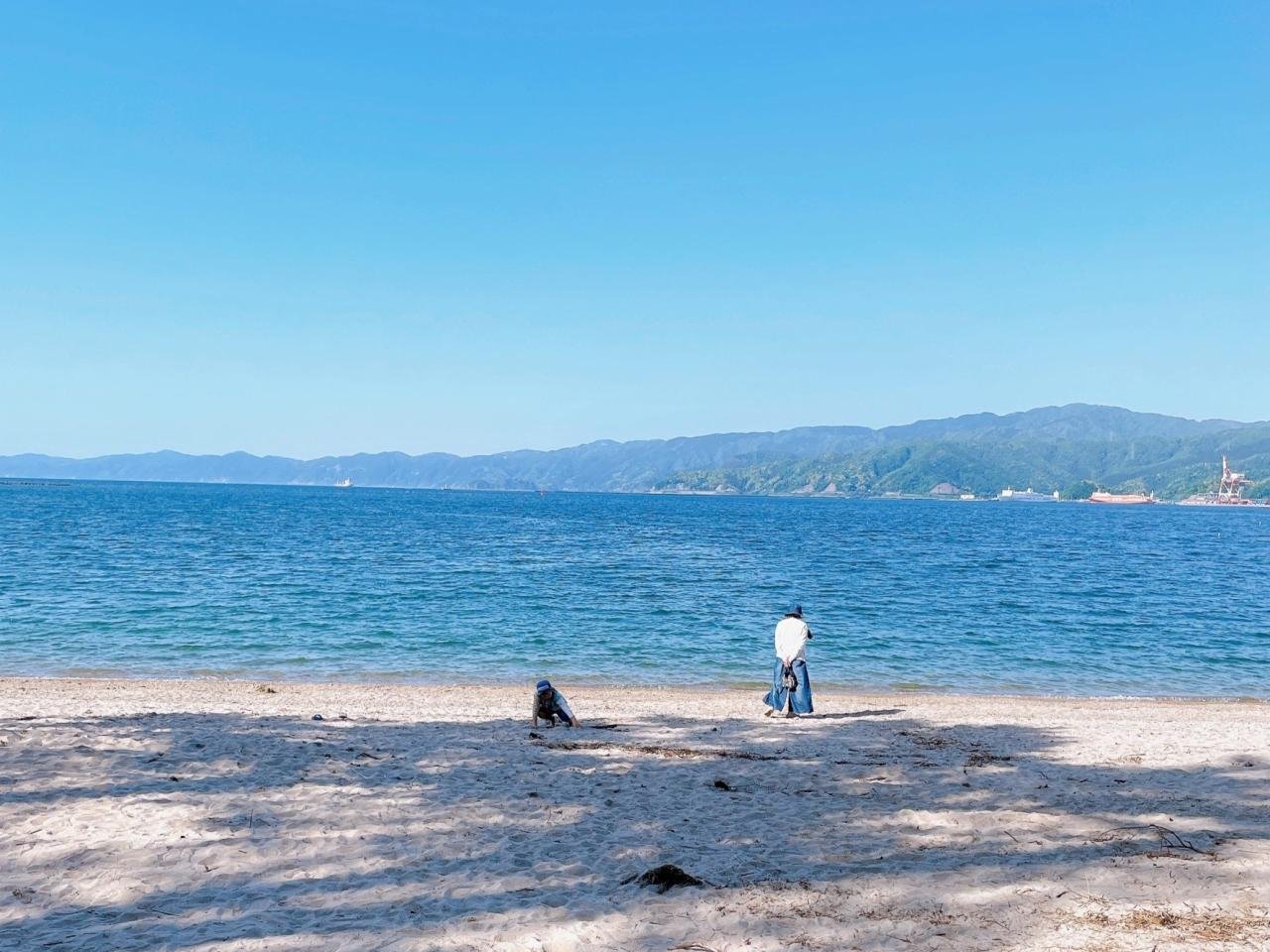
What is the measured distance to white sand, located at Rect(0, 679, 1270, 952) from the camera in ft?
21.5

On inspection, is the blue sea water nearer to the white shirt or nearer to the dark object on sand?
the white shirt

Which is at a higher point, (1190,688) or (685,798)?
(685,798)

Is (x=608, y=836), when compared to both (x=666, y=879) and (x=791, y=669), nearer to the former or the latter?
(x=666, y=879)

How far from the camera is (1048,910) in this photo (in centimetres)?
680

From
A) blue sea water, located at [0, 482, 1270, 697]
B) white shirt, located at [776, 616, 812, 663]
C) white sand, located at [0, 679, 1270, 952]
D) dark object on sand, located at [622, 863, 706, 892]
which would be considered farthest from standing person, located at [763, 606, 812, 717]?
dark object on sand, located at [622, 863, 706, 892]

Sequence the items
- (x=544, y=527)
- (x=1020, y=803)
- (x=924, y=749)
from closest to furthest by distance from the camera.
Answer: (x=1020, y=803), (x=924, y=749), (x=544, y=527)

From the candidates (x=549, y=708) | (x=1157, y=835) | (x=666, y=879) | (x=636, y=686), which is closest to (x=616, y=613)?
(x=636, y=686)

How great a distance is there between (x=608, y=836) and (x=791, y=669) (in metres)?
8.35

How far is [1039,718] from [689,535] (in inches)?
2624

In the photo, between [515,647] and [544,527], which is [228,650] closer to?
[515,647]

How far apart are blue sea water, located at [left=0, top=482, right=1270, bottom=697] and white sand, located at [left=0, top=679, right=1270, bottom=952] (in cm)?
989

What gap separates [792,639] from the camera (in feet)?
53.2

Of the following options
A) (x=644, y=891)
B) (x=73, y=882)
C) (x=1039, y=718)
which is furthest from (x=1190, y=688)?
(x=73, y=882)

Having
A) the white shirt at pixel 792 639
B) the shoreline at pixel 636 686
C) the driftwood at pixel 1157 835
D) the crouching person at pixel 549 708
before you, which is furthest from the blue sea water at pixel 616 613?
the driftwood at pixel 1157 835
